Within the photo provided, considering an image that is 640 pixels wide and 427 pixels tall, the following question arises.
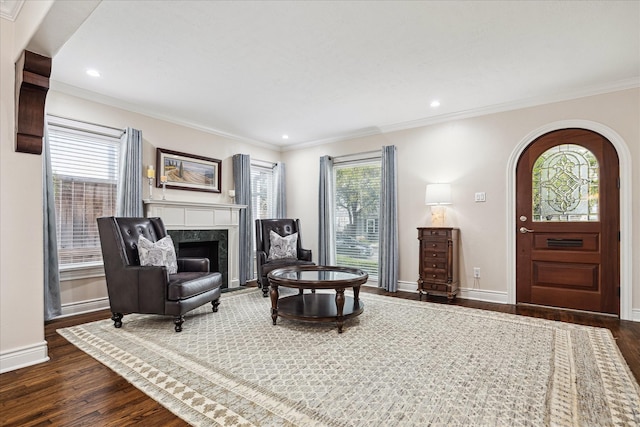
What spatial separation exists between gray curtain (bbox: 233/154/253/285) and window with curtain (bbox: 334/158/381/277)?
59.6 inches

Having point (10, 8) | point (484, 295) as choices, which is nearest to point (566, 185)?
point (484, 295)

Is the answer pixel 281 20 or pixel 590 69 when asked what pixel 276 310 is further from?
pixel 590 69

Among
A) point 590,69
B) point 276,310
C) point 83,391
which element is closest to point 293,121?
point 276,310

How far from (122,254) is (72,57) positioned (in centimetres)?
186

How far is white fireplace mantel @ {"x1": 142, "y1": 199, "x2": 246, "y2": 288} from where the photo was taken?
4.40m

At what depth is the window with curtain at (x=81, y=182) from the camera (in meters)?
3.68

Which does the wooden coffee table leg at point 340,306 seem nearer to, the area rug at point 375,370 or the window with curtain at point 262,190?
the area rug at point 375,370

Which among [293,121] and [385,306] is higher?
[293,121]

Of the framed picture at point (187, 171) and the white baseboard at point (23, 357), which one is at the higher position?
the framed picture at point (187, 171)

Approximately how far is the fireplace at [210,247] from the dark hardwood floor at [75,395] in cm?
207

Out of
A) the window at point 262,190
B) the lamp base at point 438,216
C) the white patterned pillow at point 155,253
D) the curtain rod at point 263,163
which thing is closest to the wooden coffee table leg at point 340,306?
→ the white patterned pillow at point 155,253

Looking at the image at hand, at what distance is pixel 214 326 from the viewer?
3.18 meters

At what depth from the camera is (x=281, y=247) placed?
4867 mm

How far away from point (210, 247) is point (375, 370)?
11.8 feet
